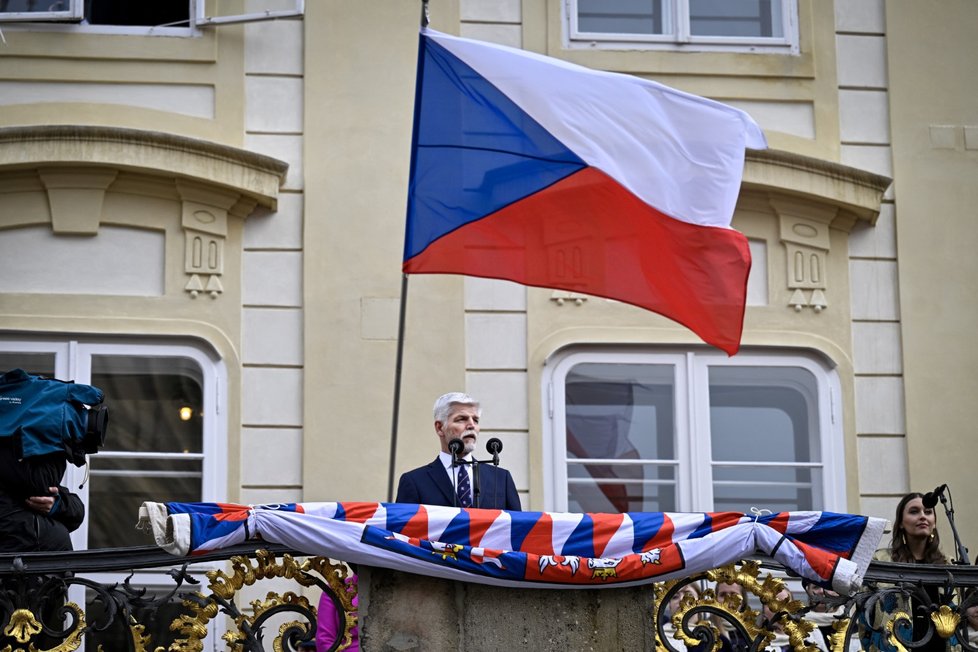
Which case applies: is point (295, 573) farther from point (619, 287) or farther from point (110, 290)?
point (110, 290)

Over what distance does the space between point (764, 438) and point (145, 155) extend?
13.6 ft

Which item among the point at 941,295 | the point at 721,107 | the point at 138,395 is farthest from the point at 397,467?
the point at 941,295

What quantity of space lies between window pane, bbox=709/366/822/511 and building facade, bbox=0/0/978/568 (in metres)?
0.02

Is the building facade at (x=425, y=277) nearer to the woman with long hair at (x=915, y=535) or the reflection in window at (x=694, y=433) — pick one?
the reflection in window at (x=694, y=433)

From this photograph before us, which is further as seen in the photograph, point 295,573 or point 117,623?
point 117,623

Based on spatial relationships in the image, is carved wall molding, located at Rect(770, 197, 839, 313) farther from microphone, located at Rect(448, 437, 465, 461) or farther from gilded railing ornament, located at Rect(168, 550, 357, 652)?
gilded railing ornament, located at Rect(168, 550, 357, 652)

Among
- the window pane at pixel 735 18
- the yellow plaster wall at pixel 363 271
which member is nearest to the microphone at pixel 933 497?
the yellow plaster wall at pixel 363 271

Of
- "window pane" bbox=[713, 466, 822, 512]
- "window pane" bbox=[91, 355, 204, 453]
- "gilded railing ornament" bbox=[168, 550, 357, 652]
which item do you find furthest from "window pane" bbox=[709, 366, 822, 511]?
"gilded railing ornament" bbox=[168, 550, 357, 652]

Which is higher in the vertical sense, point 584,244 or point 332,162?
point 332,162

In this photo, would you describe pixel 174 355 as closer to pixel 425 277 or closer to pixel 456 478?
pixel 425 277

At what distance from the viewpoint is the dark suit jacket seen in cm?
903

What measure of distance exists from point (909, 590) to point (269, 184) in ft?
15.8

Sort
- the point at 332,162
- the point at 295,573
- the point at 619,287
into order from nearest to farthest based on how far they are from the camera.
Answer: the point at 295,573 < the point at 619,287 < the point at 332,162

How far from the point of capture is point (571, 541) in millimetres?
7875
